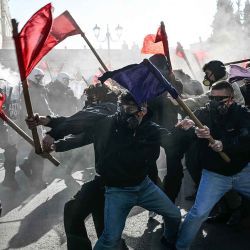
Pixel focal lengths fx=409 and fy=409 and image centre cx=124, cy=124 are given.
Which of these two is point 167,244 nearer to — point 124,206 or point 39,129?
point 124,206

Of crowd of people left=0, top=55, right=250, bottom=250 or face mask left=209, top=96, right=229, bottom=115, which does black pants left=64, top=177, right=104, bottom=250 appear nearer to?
crowd of people left=0, top=55, right=250, bottom=250

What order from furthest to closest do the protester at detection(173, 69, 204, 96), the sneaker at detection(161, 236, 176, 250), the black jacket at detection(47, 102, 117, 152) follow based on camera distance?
the protester at detection(173, 69, 204, 96), the sneaker at detection(161, 236, 176, 250), the black jacket at detection(47, 102, 117, 152)

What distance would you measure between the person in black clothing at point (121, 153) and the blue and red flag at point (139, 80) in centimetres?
9

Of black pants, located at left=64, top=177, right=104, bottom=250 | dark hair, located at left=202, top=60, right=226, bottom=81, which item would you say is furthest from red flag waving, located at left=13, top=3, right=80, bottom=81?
dark hair, located at left=202, top=60, right=226, bottom=81

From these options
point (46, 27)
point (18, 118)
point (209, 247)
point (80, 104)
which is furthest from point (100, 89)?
point (80, 104)

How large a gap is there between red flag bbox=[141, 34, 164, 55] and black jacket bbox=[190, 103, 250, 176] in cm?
266

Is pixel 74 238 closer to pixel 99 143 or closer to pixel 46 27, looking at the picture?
pixel 99 143

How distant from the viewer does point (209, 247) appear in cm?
436

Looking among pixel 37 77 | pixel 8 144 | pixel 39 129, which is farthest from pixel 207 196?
pixel 37 77

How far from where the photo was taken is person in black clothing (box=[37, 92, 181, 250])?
3.50 metres

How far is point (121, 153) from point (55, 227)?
2.27 m

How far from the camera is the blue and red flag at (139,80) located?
343cm

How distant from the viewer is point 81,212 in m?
3.75

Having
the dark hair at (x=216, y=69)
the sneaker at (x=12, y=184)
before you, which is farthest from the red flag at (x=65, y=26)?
the sneaker at (x=12, y=184)
